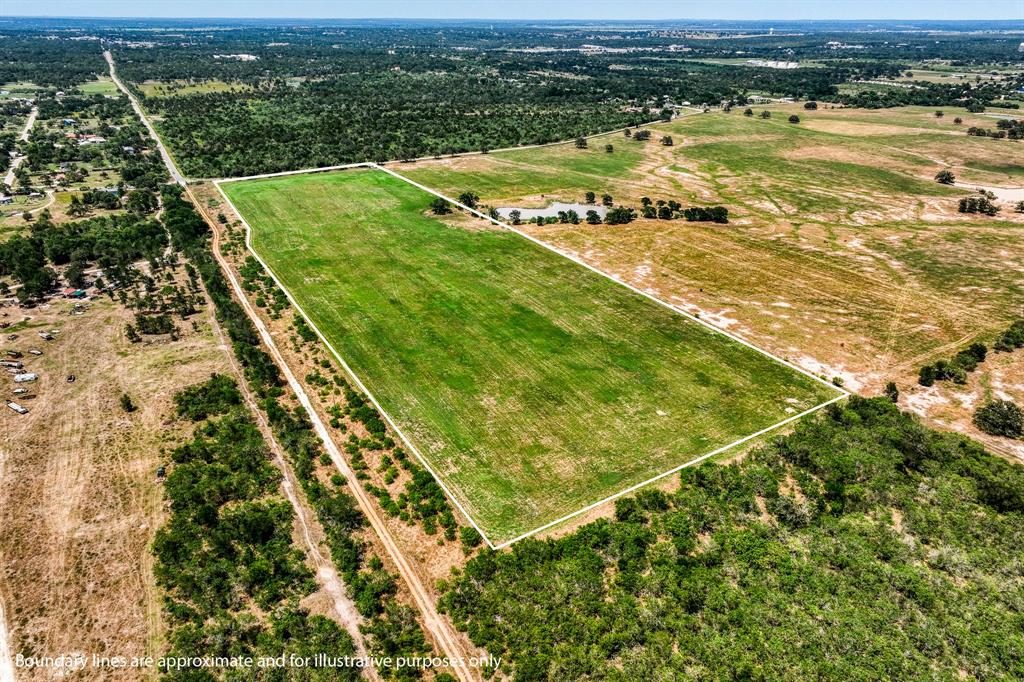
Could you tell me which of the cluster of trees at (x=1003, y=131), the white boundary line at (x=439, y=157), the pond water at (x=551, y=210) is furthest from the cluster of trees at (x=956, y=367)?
the cluster of trees at (x=1003, y=131)

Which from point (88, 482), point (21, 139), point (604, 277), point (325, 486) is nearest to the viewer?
point (88, 482)

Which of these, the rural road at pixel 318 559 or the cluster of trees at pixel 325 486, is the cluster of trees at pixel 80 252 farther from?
the rural road at pixel 318 559

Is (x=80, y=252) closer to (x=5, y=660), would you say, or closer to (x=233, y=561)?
(x=5, y=660)

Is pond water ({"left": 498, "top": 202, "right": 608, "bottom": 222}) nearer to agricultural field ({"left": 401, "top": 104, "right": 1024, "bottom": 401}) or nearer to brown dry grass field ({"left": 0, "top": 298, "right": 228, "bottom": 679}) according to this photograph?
agricultural field ({"left": 401, "top": 104, "right": 1024, "bottom": 401})

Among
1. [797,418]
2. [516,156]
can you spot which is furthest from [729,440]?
[516,156]

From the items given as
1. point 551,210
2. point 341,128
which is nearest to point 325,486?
point 551,210

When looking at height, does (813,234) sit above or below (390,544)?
above

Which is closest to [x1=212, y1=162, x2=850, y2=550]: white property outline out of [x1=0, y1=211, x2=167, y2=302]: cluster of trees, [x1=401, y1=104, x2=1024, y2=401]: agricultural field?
[x1=401, y1=104, x2=1024, y2=401]: agricultural field
